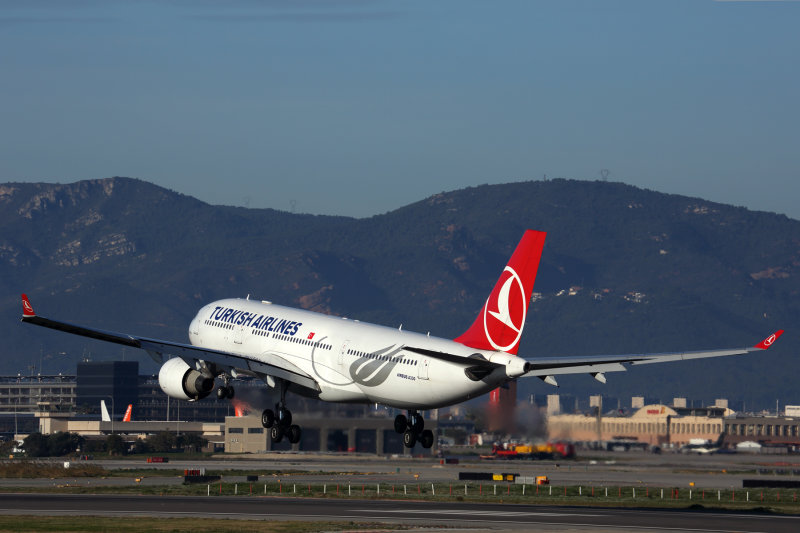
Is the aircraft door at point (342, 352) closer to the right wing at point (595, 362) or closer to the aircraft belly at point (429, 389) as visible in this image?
the aircraft belly at point (429, 389)

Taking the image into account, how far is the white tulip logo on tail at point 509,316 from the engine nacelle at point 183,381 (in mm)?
18589

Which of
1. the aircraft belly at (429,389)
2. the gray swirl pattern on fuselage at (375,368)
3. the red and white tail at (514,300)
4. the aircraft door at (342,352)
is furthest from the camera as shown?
the aircraft door at (342,352)

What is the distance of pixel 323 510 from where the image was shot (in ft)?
240

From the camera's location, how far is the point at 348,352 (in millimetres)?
72125

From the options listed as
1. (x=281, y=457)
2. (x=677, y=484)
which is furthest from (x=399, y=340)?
(x=281, y=457)

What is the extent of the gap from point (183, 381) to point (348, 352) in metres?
10.6

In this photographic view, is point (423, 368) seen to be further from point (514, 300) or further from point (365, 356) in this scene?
point (514, 300)

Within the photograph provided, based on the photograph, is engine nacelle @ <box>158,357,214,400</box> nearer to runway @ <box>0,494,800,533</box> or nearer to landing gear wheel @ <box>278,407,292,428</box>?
landing gear wheel @ <box>278,407,292,428</box>

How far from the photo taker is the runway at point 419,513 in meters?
63.0

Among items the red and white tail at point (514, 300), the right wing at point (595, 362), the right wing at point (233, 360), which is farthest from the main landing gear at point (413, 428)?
the red and white tail at point (514, 300)

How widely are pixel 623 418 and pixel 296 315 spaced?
2474 inches

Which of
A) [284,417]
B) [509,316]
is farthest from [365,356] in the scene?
[509,316]

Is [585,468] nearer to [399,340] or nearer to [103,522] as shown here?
[399,340]

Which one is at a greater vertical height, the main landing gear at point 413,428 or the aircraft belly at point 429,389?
the aircraft belly at point 429,389
